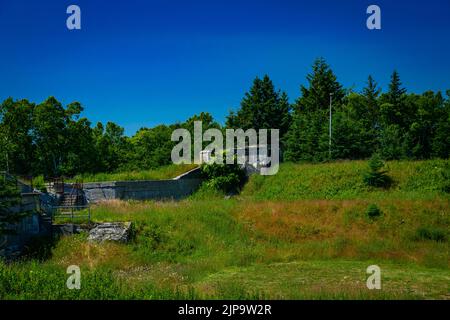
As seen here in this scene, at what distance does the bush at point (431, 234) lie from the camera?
61.6 feet

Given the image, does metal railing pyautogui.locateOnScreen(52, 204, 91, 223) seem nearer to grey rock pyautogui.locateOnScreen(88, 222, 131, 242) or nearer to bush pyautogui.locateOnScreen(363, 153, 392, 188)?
grey rock pyautogui.locateOnScreen(88, 222, 131, 242)

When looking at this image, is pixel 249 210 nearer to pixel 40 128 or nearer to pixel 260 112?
pixel 40 128

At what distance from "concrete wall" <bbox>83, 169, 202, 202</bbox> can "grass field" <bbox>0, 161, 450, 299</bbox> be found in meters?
3.17

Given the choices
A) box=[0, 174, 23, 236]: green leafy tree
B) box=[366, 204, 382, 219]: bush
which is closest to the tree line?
box=[366, 204, 382, 219]: bush

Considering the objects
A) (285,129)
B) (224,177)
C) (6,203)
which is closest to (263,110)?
(285,129)

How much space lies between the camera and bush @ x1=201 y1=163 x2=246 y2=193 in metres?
31.5

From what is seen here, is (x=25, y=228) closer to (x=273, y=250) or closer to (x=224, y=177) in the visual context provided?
(x=273, y=250)

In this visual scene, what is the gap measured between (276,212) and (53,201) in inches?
537

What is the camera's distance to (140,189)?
95.6 ft

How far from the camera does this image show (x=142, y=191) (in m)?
29.2

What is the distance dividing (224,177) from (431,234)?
1577cm

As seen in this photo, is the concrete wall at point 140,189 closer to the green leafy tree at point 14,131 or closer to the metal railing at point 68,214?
the metal railing at point 68,214

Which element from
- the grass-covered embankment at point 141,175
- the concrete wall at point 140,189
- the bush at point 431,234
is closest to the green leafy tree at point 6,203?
the concrete wall at point 140,189
